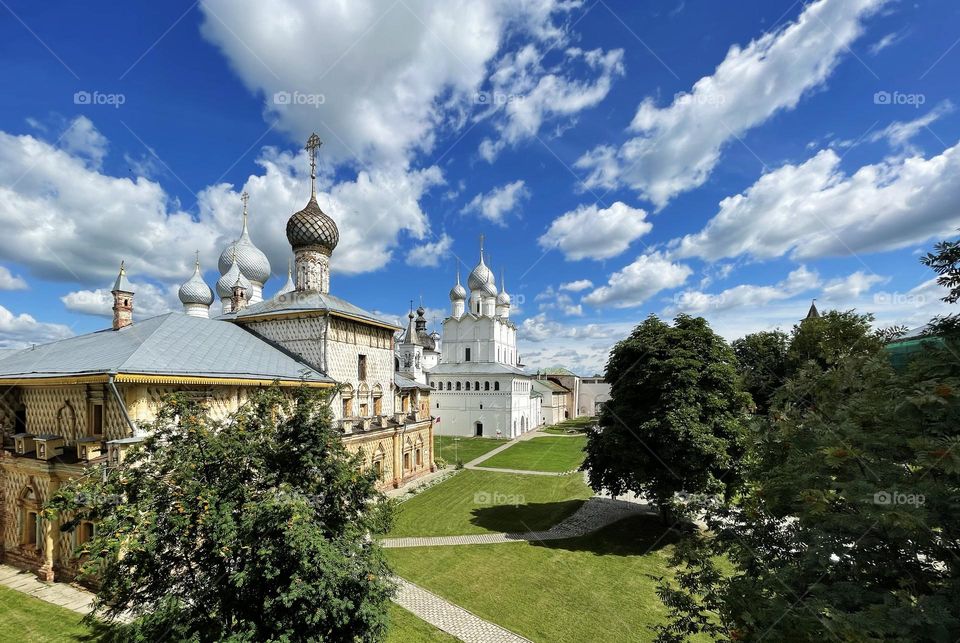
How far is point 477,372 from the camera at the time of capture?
49.4 metres

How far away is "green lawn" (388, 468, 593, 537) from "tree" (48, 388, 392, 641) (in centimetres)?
917

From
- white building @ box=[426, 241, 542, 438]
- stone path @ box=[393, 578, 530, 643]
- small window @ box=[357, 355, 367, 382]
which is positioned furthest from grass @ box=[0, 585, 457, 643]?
white building @ box=[426, 241, 542, 438]

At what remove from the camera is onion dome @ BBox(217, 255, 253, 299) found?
3417cm

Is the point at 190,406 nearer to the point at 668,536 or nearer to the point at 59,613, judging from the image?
the point at 59,613

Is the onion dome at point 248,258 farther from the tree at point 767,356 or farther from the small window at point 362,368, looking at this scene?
the tree at point 767,356

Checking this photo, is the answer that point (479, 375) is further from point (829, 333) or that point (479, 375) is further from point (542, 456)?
point (829, 333)

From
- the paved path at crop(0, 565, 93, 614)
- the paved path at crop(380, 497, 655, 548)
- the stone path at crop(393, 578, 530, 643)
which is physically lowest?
the paved path at crop(380, 497, 655, 548)

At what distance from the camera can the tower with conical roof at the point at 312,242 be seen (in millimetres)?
23875

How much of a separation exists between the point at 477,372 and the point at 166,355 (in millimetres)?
37019

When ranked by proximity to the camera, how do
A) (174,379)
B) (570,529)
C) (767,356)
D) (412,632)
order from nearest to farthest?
(412,632) < (174,379) < (570,529) < (767,356)

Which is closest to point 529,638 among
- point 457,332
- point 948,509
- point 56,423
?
point 948,509

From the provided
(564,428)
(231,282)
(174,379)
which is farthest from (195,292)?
(564,428)

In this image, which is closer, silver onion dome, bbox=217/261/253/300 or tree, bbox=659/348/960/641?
tree, bbox=659/348/960/641

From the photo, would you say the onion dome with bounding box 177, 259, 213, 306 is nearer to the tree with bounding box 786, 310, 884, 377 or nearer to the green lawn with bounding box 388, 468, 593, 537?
the green lawn with bounding box 388, 468, 593, 537
